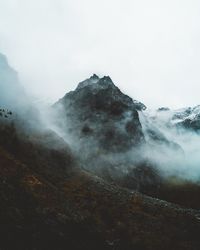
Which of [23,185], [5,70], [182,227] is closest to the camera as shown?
[23,185]

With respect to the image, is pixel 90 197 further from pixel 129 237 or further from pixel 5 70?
pixel 5 70

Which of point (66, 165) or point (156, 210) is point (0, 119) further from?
point (156, 210)

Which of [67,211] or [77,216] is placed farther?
[77,216]

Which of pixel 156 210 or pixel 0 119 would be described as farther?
pixel 0 119

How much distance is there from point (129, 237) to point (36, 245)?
26608 mm

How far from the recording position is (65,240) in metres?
47.5

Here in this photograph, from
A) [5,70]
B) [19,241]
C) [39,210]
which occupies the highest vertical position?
[5,70]

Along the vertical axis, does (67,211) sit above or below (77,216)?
above

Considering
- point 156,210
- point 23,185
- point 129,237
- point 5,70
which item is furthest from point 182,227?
point 5,70

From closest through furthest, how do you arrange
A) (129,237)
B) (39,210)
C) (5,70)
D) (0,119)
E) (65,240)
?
(65,240) → (39,210) → (129,237) → (0,119) → (5,70)

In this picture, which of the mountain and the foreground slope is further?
the mountain

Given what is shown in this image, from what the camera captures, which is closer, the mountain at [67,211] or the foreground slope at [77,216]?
the foreground slope at [77,216]

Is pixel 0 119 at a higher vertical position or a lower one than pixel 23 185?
higher

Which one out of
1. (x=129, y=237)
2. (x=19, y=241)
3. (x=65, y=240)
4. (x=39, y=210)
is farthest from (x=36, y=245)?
Answer: (x=129, y=237)
